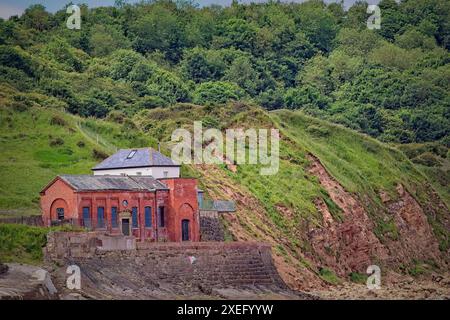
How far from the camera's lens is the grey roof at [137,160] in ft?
328

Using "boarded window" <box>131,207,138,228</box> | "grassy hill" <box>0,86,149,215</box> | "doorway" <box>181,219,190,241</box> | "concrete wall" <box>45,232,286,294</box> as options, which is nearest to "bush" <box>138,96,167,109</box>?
→ "grassy hill" <box>0,86,149,215</box>

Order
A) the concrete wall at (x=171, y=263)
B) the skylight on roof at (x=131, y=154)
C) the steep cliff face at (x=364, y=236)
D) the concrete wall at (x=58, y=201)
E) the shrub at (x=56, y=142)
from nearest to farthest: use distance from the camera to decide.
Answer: the concrete wall at (x=171, y=263)
the concrete wall at (x=58, y=201)
the skylight on roof at (x=131, y=154)
the shrub at (x=56, y=142)
the steep cliff face at (x=364, y=236)

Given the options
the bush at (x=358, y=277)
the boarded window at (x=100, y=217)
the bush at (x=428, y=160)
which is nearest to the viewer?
the boarded window at (x=100, y=217)

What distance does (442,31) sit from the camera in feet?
650

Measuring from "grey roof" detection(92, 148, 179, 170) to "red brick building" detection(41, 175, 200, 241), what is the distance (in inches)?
54.3

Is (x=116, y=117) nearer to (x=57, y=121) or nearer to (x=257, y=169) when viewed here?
(x=257, y=169)

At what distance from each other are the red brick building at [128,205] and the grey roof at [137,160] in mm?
1378

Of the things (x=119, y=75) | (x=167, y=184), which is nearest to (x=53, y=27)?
(x=119, y=75)

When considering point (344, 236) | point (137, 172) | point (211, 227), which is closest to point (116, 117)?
point (344, 236)

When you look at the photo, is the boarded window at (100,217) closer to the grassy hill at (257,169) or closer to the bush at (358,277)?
the grassy hill at (257,169)

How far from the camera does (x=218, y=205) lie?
10569 cm

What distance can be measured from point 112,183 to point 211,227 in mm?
9811

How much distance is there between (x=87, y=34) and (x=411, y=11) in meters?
Answer: 42.6

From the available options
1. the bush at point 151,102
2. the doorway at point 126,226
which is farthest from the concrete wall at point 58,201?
the bush at point 151,102
